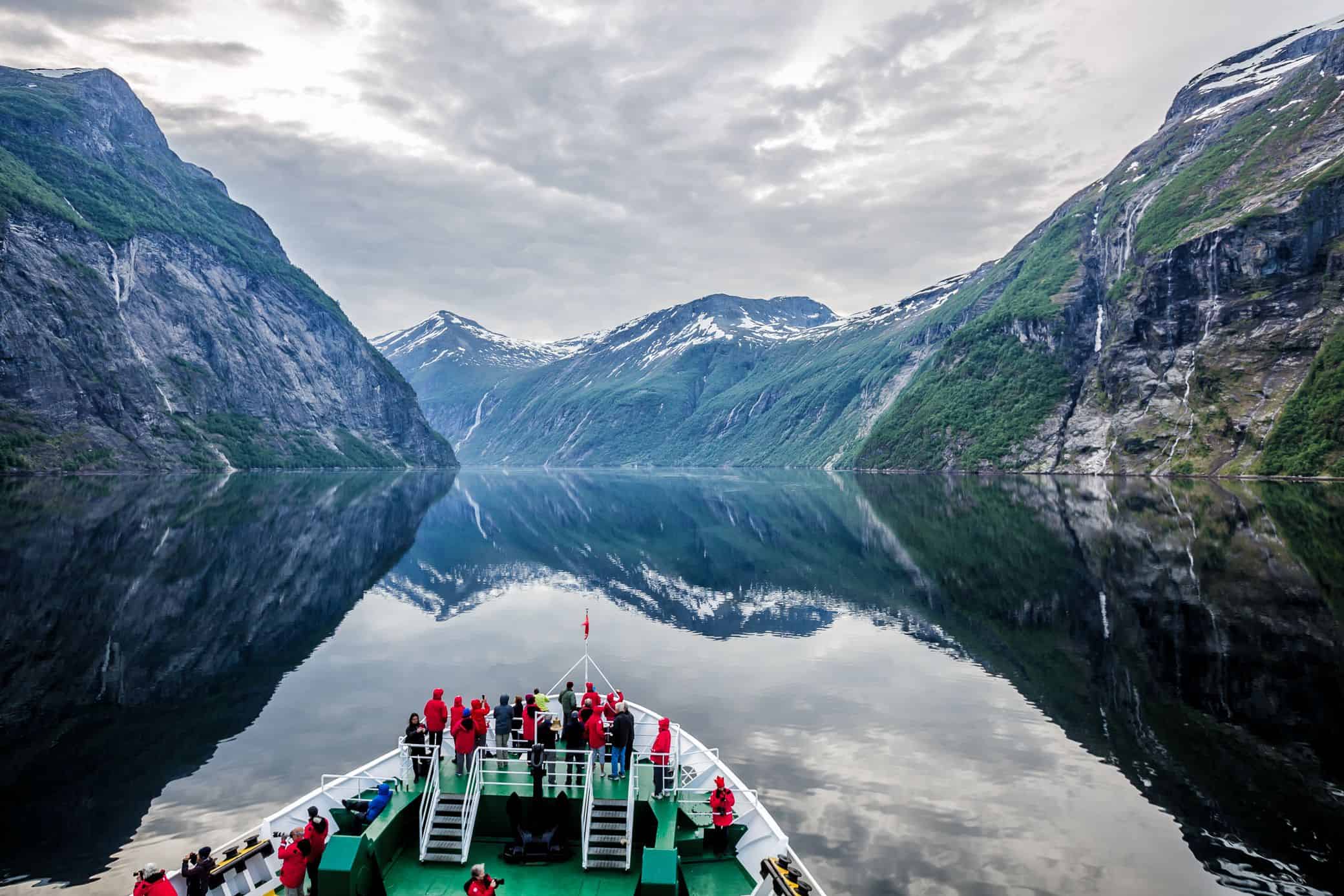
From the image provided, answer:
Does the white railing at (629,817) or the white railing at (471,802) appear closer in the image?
the white railing at (629,817)

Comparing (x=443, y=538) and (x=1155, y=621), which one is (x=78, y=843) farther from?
(x=443, y=538)

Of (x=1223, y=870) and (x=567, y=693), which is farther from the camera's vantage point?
(x=567, y=693)

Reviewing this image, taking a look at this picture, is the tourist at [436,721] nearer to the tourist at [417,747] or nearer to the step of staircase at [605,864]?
the tourist at [417,747]

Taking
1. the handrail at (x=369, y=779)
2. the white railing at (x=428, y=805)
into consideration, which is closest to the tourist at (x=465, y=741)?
the white railing at (x=428, y=805)

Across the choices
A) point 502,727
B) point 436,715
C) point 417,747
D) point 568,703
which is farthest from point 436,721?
point 568,703

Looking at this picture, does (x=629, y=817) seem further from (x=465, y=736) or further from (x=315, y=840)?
(x=315, y=840)

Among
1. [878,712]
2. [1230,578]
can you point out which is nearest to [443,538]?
[878,712]
